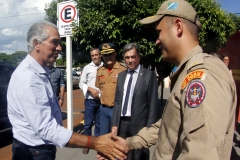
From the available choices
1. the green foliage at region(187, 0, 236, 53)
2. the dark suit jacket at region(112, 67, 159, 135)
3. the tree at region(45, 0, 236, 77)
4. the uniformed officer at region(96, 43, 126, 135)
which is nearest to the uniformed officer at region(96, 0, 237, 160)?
the dark suit jacket at region(112, 67, 159, 135)

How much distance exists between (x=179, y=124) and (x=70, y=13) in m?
4.41

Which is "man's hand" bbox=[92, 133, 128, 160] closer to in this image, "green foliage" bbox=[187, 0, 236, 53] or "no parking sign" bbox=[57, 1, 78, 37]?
"no parking sign" bbox=[57, 1, 78, 37]

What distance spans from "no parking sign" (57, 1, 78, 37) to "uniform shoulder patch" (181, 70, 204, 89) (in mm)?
4294

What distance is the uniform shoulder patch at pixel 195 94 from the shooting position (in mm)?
1215

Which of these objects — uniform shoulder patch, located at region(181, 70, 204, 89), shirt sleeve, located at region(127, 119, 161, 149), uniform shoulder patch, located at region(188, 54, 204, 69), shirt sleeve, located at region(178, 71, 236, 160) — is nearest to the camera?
shirt sleeve, located at region(178, 71, 236, 160)

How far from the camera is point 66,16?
212 inches

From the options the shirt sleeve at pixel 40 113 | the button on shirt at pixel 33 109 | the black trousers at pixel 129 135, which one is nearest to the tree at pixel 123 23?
the black trousers at pixel 129 135

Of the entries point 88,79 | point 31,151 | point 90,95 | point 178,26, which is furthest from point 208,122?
point 88,79

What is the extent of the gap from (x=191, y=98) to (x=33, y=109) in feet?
4.32

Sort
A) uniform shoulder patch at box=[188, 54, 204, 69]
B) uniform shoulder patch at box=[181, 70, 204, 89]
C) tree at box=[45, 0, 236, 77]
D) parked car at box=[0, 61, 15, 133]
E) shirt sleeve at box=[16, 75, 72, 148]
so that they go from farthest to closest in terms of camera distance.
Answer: tree at box=[45, 0, 236, 77], parked car at box=[0, 61, 15, 133], shirt sleeve at box=[16, 75, 72, 148], uniform shoulder patch at box=[188, 54, 204, 69], uniform shoulder patch at box=[181, 70, 204, 89]

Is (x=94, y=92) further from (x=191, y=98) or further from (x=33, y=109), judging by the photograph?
(x=191, y=98)

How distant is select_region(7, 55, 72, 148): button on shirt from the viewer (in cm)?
210

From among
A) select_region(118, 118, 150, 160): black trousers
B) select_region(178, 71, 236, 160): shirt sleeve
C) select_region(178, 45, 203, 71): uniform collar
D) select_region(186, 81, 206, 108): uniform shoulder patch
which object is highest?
select_region(178, 45, 203, 71): uniform collar

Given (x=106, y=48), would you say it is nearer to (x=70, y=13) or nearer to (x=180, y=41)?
(x=70, y=13)
